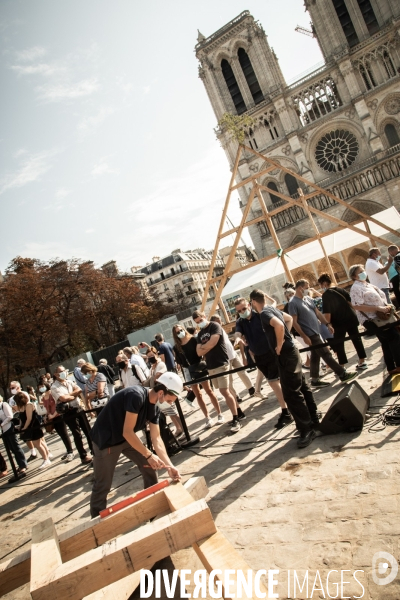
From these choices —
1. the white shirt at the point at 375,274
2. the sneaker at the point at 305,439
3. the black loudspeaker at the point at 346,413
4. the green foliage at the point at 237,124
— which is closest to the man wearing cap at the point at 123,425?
the sneaker at the point at 305,439

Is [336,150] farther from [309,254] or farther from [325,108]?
[309,254]

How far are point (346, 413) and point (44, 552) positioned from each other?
3421 mm

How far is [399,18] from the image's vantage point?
30.7m

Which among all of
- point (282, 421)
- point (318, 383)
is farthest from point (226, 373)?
point (318, 383)

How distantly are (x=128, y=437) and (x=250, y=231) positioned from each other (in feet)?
114

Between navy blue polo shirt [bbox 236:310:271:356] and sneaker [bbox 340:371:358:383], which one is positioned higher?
navy blue polo shirt [bbox 236:310:271:356]

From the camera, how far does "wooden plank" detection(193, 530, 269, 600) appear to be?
183 cm

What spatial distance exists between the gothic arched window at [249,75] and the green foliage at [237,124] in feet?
10.6

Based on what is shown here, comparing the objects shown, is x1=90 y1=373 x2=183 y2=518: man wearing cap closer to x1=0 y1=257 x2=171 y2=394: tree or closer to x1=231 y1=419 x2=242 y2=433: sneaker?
x1=231 y1=419 x2=242 y2=433: sneaker

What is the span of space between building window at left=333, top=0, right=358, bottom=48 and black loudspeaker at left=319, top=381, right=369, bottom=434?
38.7m

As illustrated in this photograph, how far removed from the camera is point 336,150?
34.3 m

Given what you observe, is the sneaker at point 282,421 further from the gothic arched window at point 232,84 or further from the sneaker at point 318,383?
the gothic arched window at point 232,84

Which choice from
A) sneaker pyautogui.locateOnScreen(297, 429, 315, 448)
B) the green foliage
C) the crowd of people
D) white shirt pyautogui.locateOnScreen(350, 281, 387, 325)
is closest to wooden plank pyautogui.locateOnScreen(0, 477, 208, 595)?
the crowd of people

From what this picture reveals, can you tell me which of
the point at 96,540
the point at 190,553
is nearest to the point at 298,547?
the point at 190,553
